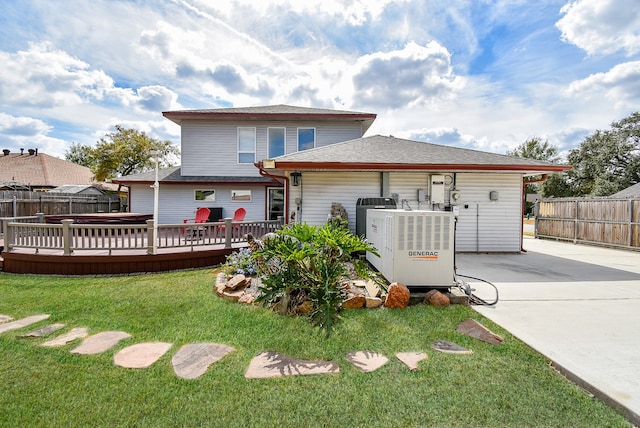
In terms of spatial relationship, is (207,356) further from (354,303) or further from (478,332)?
(478,332)

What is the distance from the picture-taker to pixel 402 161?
6887 millimetres

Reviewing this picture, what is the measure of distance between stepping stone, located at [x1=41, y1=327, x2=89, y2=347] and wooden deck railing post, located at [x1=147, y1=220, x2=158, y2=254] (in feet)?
9.64

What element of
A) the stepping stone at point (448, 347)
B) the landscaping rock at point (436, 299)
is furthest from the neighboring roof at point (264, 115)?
the stepping stone at point (448, 347)

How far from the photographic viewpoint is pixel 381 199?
6633 millimetres

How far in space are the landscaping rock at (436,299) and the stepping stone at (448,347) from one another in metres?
0.98

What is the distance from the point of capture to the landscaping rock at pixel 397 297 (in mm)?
3750

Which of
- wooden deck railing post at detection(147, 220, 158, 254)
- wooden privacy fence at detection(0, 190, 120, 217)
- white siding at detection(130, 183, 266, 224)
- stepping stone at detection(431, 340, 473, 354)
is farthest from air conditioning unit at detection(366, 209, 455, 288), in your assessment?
wooden privacy fence at detection(0, 190, 120, 217)

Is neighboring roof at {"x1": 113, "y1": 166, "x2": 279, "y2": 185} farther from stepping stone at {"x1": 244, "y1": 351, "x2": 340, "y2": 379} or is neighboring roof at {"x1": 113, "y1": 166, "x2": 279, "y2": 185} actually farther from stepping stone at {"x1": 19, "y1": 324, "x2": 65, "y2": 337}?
stepping stone at {"x1": 244, "y1": 351, "x2": 340, "y2": 379}

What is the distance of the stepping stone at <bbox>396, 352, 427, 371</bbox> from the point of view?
8.22ft

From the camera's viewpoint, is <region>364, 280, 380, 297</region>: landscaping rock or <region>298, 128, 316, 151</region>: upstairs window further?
<region>298, 128, 316, 151</region>: upstairs window

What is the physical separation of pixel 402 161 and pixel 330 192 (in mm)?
1996

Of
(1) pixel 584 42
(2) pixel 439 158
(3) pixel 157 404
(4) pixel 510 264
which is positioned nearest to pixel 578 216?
(1) pixel 584 42

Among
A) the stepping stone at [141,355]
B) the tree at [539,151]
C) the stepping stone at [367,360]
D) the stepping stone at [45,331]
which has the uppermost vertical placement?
the tree at [539,151]

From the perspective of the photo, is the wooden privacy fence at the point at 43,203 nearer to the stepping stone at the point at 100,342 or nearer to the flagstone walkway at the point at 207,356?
the flagstone walkway at the point at 207,356
